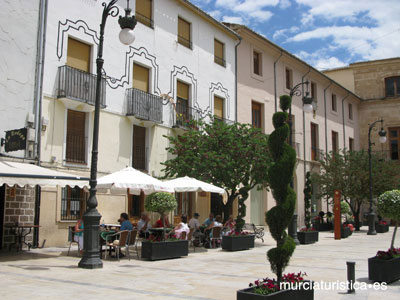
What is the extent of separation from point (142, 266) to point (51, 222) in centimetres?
533

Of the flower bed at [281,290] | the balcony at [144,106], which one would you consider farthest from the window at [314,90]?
the flower bed at [281,290]

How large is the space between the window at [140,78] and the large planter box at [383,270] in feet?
42.2

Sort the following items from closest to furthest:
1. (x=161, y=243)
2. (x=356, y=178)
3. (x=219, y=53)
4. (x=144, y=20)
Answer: (x=161, y=243) < (x=144, y=20) < (x=219, y=53) < (x=356, y=178)

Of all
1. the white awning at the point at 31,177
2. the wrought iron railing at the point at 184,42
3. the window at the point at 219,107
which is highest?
the wrought iron railing at the point at 184,42

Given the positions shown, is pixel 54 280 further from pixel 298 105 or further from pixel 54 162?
pixel 298 105

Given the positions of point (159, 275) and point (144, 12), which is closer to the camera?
point (159, 275)

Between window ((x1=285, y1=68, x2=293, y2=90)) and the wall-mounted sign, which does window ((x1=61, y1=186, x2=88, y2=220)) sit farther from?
window ((x1=285, y1=68, x2=293, y2=90))

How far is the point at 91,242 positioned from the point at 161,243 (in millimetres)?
2411

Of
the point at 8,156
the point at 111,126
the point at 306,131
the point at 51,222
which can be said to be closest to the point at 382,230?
the point at 306,131

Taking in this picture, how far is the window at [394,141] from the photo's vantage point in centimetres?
4009

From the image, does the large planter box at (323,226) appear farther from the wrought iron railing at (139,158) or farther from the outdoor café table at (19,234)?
the outdoor café table at (19,234)

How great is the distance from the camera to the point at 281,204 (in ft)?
20.7

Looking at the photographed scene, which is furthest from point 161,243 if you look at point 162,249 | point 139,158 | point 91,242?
point 139,158

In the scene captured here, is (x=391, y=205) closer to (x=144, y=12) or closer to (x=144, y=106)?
(x=144, y=106)
